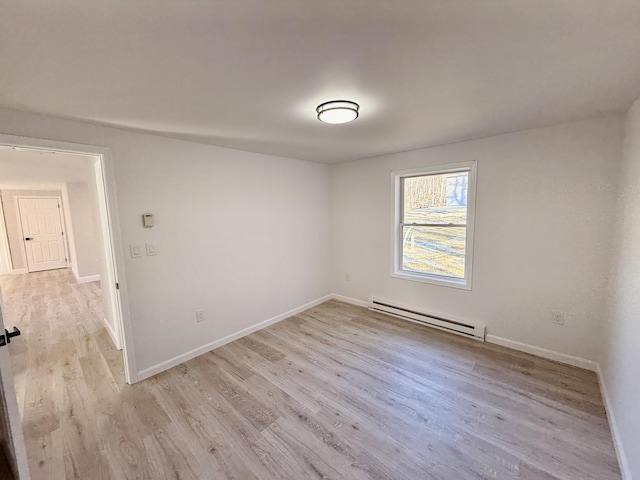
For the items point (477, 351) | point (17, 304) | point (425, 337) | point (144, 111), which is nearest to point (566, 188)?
point (477, 351)

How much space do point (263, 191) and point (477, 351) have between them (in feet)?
10.2

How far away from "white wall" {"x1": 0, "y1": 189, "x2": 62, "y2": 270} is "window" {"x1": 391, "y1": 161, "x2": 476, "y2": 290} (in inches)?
367

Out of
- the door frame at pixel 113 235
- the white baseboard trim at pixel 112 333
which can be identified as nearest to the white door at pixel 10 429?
the door frame at pixel 113 235

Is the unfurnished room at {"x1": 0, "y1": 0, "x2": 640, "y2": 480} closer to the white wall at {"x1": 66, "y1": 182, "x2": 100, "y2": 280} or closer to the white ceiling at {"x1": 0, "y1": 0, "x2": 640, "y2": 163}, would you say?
the white ceiling at {"x1": 0, "y1": 0, "x2": 640, "y2": 163}

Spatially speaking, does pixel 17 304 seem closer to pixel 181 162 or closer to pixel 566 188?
pixel 181 162

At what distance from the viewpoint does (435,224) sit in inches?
136

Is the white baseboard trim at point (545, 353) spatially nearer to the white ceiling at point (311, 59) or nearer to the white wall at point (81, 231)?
the white ceiling at point (311, 59)

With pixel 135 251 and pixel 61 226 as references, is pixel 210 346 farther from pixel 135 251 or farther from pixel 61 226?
pixel 61 226

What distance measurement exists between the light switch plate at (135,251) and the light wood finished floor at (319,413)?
1.19 metres

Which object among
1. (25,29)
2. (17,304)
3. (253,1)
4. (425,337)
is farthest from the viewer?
(17,304)

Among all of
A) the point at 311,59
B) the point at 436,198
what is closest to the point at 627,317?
the point at 436,198

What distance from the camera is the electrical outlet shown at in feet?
8.52

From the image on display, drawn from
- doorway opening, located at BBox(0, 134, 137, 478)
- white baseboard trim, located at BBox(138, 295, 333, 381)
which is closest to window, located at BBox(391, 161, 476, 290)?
white baseboard trim, located at BBox(138, 295, 333, 381)

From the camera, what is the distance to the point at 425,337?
3.21 metres
